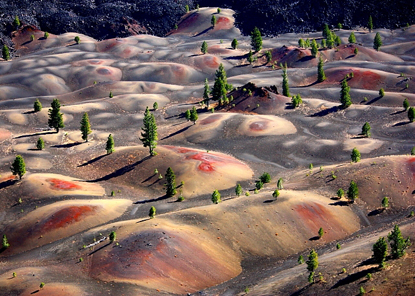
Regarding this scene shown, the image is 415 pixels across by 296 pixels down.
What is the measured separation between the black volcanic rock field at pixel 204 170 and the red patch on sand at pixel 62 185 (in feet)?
1.00

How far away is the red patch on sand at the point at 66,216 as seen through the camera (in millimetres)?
63428

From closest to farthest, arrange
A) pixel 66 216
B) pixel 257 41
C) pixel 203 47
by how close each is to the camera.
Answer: pixel 66 216, pixel 257 41, pixel 203 47

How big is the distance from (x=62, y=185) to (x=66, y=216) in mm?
10978

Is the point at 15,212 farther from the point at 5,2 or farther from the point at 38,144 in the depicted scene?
the point at 5,2

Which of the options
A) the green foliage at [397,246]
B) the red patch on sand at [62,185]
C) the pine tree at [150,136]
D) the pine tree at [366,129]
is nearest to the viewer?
the green foliage at [397,246]

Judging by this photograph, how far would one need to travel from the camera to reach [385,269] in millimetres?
41750

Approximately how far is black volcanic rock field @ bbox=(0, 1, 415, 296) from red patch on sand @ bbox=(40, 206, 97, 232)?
237mm

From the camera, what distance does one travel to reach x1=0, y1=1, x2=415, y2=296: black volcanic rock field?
4956cm

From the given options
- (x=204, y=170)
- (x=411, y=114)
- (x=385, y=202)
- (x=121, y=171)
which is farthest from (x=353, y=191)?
(x=411, y=114)

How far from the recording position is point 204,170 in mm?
79062

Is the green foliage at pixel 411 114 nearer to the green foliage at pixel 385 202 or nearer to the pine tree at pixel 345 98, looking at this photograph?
the pine tree at pixel 345 98

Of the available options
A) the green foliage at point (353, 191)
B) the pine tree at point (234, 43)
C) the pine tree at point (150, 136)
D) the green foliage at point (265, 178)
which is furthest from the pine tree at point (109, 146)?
the pine tree at point (234, 43)

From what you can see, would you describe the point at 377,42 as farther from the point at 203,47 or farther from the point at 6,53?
the point at 6,53

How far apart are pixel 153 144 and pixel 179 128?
1944 cm
